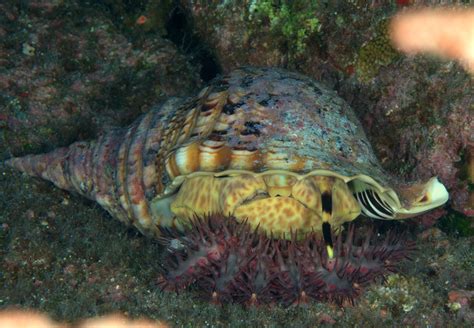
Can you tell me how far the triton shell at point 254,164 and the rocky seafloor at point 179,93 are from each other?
19.2 inches

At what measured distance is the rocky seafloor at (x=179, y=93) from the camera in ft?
10.9

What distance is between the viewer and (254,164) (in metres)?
3.29

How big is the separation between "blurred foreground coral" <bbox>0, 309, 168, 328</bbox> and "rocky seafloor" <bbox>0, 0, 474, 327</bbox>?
0.23ft

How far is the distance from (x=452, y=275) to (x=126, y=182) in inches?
111

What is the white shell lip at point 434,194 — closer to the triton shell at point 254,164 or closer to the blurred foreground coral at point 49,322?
the triton shell at point 254,164

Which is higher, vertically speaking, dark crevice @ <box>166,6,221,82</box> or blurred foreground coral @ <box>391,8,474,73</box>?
blurred foreground coral @ <box>391,8,474,73</box>

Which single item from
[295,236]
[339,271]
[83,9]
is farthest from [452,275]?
[83,9]

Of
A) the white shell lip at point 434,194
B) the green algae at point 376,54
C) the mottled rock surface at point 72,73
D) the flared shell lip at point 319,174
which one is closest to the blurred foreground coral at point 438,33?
the green algae at point 376,54

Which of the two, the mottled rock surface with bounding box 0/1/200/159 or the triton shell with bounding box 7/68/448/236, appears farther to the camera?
the mottled rock surface with bounding box 0/1/200/159

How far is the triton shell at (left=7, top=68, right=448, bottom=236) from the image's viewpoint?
3.34 meters

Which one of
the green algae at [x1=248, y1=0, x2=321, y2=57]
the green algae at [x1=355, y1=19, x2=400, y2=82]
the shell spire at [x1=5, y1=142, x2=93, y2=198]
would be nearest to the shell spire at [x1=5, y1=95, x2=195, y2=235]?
the shell spire at [x1=5, y1=142, x2=93, y2=198]

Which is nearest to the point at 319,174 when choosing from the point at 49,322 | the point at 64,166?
the point at 49,322

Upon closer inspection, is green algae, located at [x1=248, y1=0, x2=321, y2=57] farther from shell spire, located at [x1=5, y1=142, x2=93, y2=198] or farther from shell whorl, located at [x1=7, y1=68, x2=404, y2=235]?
shell spire, located at [x1=5, y1=142, x2=93, y2=198]

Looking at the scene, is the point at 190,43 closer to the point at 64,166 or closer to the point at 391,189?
the point at 64,166
